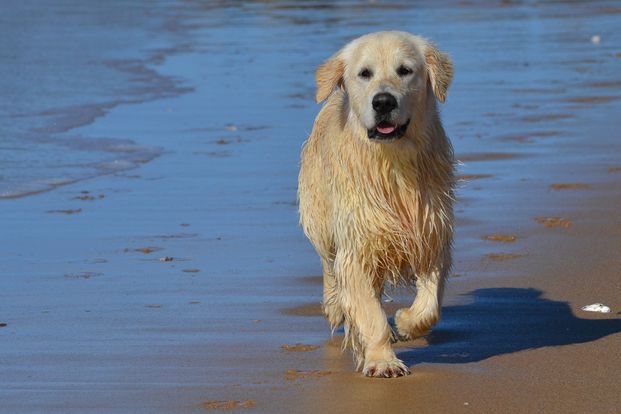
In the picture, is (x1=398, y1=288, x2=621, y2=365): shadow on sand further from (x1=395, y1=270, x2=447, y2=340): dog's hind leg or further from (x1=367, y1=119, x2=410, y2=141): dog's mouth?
(x1=367, y1=119, x2=410, y2=141): dog's mouth

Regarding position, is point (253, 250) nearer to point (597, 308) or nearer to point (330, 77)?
point (330, 77)

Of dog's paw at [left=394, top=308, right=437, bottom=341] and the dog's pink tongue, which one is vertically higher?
the dog's pink tongue

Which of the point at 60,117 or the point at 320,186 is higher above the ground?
the point at 320,186

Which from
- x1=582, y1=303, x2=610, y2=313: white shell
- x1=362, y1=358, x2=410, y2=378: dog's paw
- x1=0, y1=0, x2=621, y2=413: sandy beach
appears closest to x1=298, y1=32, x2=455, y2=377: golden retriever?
x1=362, y1=358, x2=410, y2=378: dog's paw

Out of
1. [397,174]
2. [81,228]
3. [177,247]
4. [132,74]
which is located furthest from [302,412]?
[132,74]

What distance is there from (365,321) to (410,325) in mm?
270

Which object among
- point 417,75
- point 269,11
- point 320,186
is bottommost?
point 269,11

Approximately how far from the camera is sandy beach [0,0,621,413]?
550 cm

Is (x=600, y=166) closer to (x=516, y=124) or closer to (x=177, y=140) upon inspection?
(x=516, y=124)

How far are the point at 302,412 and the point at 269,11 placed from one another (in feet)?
77.8

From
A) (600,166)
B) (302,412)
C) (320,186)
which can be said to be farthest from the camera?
(600,166)

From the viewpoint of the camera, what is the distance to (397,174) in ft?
20.1

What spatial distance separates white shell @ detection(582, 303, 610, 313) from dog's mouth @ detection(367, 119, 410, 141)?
4.49 feet

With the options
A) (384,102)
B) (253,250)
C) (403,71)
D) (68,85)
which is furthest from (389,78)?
(68,85)
